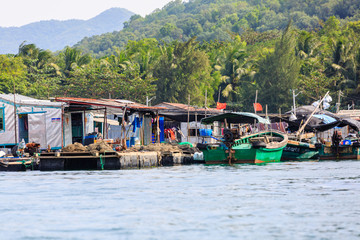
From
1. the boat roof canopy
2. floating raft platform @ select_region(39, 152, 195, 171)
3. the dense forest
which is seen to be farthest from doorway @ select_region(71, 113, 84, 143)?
the dense forest

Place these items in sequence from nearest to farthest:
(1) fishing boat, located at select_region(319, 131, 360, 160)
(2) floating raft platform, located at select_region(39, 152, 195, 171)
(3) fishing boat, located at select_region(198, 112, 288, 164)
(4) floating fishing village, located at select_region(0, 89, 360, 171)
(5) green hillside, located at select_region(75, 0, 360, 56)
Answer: (2) floating raft platform, located at select_region(39, 152, 195, 171), (4) floating fishing village, located at select_region(0, 89, 360, 171), (3) fishing boat, located at select_region(198, 112, 288, 164), (1) fishing boat, located at select_region(319, 131, 360, 160), (5) green hillside, located at select_region(75, 0, 360, 56)

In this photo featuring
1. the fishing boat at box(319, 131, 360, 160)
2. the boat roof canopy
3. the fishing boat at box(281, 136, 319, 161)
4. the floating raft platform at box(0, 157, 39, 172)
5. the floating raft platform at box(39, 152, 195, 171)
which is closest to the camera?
the floating raft platform at box(0, 157, 39, 172)

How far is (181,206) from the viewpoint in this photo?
53.9ft

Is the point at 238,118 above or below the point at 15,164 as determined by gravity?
above

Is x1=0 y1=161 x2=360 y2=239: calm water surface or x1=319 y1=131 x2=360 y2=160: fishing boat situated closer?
x1=0 y1=161 x2=360 y2=239: calm water surface

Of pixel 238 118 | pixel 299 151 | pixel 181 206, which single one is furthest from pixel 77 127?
pixel 181 206

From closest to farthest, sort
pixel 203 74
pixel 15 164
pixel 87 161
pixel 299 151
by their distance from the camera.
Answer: pixel 15 164, pixel 87 161, pixel 299 151, pixel 203 74

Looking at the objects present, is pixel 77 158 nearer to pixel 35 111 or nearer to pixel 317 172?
pixel 35 111

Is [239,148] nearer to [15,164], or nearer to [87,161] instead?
[87,161]

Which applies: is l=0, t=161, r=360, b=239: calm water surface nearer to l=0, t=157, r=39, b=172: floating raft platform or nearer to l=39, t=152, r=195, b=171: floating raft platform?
l=0, t=157, r=39, b=172: floating raft platform

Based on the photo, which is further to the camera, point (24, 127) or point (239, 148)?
point (24, 127)

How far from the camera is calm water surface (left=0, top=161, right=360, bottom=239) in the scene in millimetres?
13255

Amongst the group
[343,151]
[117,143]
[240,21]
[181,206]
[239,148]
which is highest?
[240,21]

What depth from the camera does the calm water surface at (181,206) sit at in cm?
1326
